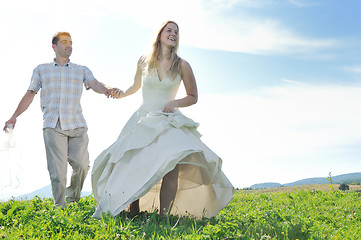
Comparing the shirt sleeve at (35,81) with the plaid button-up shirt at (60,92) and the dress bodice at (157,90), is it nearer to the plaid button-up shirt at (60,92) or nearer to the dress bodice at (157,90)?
the plaid button-up shirt at (60,92)

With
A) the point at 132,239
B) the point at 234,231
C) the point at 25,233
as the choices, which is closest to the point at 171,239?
the point at 132,239

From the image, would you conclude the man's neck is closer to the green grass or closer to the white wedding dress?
the white wedding dress

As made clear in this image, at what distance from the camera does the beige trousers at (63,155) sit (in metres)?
7.74

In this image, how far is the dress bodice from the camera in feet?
20.8

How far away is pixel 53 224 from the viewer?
18.4 feet

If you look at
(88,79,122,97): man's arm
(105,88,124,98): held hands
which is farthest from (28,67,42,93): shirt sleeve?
(105,88,124,98): held hands

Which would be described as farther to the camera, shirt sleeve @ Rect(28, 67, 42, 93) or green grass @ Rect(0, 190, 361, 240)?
shirt sleeve @ Rect(28, 67, 42, 93)

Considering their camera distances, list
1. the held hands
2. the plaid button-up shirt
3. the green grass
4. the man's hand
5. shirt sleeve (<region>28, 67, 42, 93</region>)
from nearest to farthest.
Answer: the green grass → the held hands → the plaid button-up shirt → the man's hand → shirt sleeve (<region>28, 67, 42, 93</region>)

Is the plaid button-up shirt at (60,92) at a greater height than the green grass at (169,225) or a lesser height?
greater

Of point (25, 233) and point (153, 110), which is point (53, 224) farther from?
point (153, 110)

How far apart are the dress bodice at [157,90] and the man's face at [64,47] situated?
7.79 ft

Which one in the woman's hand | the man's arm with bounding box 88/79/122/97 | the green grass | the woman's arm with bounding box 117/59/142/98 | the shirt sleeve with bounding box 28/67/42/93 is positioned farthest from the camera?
the shirt sleeve with bounding box 28/67/42/93

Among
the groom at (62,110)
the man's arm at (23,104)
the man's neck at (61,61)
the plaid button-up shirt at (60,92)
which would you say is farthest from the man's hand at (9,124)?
the man's neck at (61,61)

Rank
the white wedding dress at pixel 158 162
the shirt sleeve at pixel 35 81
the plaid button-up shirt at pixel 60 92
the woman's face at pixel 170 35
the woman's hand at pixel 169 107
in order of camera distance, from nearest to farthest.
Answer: the white wedding dress at pixel 158 162 → the woman's hand at pixel 169 107 → the woman's face at pixel 170 35 → the plaid button-up shirt at pixel 60 92 → the shirt sleeve at pixel 35 81
